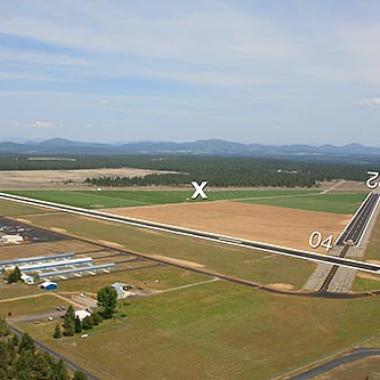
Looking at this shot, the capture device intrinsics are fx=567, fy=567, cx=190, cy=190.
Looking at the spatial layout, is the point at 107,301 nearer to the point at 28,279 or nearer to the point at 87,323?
the point at 87,323

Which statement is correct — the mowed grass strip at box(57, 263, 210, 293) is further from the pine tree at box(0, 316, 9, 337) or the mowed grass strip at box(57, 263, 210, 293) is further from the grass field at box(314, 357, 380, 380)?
the grass field at box(314, 357, 380, 380)

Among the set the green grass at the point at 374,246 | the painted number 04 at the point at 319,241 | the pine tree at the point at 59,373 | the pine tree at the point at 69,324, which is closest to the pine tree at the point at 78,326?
the pine tree at the point at 69,324

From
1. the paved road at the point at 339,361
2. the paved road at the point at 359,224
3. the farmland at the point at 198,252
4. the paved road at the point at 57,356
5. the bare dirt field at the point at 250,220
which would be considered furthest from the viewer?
the bare dirt field at the point at 250,220

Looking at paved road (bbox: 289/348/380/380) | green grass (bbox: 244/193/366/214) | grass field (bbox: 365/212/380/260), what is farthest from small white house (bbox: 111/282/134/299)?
green grass (bbox: 244/193/366/214)

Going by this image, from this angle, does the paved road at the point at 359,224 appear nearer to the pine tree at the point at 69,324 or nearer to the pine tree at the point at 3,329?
the pine tree at the point at 69,324

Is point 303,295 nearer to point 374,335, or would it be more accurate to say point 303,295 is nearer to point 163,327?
point 374,335
